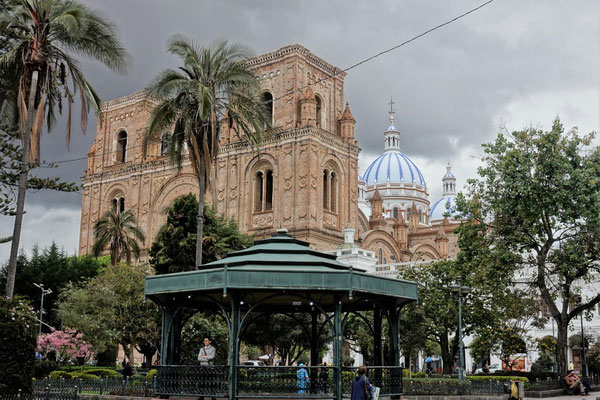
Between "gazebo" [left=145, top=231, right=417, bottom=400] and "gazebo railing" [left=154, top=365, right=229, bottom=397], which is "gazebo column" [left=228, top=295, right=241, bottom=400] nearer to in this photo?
"gazebo" [left=145, top=231, right=417, bottom=400]

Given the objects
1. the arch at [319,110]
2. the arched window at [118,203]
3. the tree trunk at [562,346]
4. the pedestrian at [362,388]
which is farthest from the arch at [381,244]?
the pedestrian at [362,388]

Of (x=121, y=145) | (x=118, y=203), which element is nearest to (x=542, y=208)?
(x=118, y=203)

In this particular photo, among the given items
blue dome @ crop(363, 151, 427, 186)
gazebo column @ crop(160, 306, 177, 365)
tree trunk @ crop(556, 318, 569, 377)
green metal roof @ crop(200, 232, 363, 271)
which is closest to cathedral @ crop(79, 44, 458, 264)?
tree trunk @ crop(556, 318, 569, 377)

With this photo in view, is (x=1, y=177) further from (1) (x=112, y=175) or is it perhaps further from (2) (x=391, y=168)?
(2) (x=391, y=168)

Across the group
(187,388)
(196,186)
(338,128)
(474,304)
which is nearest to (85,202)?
(196,186)

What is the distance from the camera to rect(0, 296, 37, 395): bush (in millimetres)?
14008

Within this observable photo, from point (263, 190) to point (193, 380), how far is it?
39.8m

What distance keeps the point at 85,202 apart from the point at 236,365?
179 ft

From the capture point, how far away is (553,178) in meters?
26.9

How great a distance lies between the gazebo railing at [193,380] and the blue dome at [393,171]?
91.0m

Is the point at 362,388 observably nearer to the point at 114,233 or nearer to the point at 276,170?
the point at 276,170

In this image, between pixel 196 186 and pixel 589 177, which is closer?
pixel 589 177

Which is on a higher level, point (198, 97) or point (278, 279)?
point (198, 97)

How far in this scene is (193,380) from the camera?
12539mm
